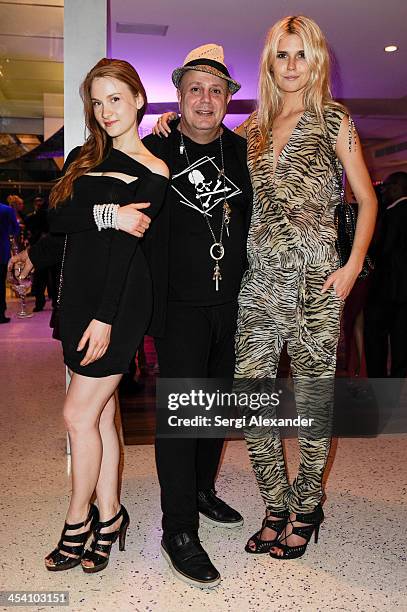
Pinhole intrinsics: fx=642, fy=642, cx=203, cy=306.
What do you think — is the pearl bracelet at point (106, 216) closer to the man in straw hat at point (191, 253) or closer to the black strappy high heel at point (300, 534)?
the man in straw hat at point (191, 253)

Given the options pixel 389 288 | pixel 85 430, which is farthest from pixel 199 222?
pixel 389 288

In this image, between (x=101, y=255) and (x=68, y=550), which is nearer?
(x=101, y=255)

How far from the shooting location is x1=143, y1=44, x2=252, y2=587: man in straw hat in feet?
6.17

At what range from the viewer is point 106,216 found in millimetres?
1656

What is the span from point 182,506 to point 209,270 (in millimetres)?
711

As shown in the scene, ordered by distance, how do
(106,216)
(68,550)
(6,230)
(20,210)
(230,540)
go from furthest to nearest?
(20,210), (6,230), (230,540), (68,550), (106,216)

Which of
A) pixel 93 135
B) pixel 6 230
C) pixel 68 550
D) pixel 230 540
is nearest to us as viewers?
pixel 93 135

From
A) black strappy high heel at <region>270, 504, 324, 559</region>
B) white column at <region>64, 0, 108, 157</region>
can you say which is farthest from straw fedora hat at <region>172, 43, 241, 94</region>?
black strappy high heel at <region>270, 504, 324, 559</region>

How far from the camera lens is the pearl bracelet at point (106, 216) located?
5.42 feet

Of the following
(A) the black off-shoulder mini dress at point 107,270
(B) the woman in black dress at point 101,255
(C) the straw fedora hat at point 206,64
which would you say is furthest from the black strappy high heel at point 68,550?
(C) the straw fedora hat at point 206,64

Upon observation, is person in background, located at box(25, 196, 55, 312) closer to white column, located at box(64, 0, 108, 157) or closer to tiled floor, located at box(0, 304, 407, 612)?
tiled floor, located at box(0, 304, 407, 612)

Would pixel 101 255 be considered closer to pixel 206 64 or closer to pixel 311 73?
pixel 206 64

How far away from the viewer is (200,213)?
191cm

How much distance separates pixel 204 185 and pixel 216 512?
1.14 metres
